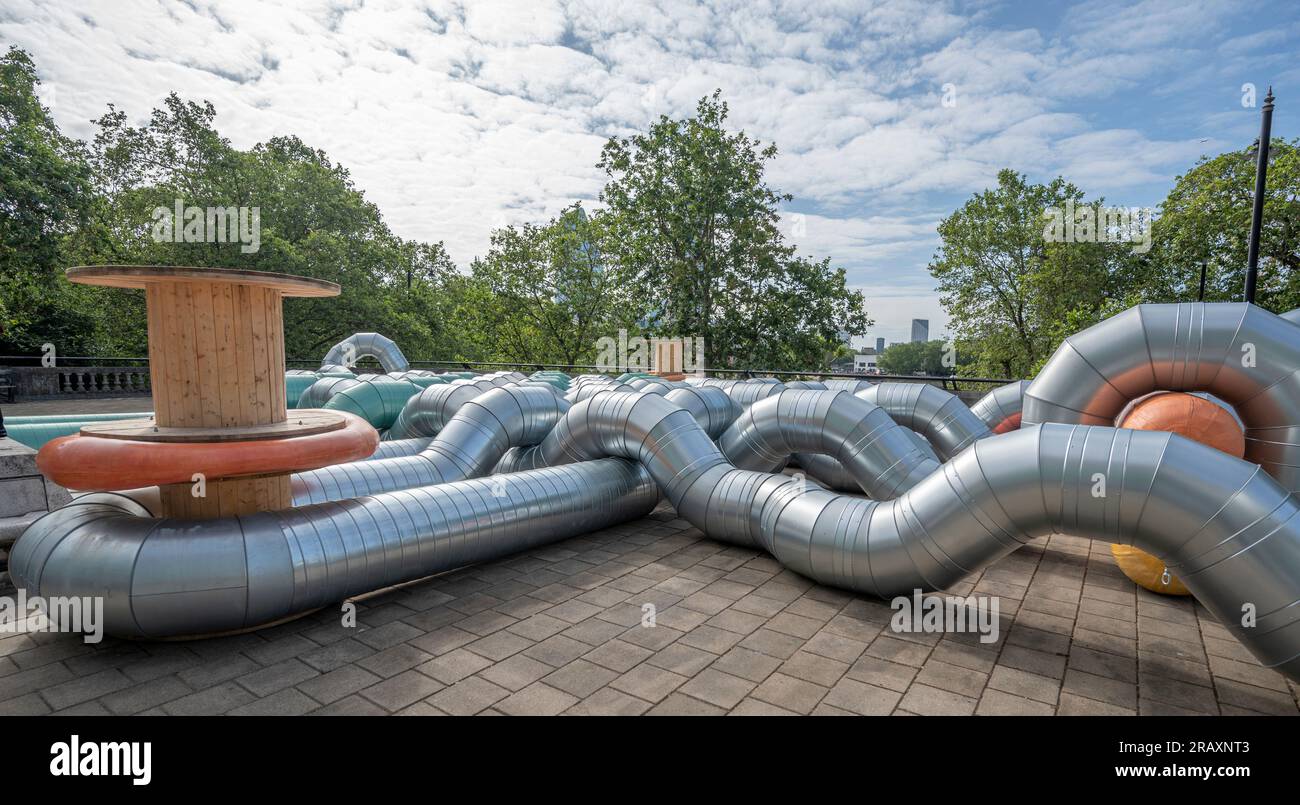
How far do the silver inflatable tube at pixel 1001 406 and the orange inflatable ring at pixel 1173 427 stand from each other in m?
4.55

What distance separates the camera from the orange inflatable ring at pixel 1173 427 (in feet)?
16.0

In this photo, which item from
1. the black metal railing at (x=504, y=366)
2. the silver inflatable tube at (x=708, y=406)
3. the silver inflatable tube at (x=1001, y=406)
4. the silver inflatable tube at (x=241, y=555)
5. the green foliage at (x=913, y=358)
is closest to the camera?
the silver inflatable tube at (x=241, y=555)

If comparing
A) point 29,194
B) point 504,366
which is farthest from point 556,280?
point 29,194

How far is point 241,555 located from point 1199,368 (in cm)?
745

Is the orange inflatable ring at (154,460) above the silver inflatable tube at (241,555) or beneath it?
above

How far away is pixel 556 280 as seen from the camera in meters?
28.5

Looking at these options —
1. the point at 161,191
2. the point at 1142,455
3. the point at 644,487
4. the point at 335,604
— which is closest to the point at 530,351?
the point at 161,191

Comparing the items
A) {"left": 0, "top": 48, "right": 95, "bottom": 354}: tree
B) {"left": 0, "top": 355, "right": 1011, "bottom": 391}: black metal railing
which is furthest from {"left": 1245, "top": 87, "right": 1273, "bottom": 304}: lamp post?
{"left": 0, "top": 48, "right": 95, "bottom": 354}: tree

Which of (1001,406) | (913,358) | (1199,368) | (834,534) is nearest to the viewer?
(1199,368)

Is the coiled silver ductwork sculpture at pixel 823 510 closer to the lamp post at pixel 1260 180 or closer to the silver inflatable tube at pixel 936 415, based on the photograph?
the silver inflatable tube at pixel 936 415

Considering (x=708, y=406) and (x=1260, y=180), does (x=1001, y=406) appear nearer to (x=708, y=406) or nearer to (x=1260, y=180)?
(x=708, y=406)

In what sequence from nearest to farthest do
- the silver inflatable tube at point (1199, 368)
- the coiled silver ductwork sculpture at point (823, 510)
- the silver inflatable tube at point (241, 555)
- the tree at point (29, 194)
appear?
the coiled silver ductwork sculpture at point (823, 510) → the silver inflatable tube at point (241, 555) → the silver inflatable tube at point (1199, 368) → the tree at point (29, 194)

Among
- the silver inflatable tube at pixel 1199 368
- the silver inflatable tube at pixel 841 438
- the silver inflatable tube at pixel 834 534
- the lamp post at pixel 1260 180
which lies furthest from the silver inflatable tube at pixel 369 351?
the lamp post at pixel 1260 180
